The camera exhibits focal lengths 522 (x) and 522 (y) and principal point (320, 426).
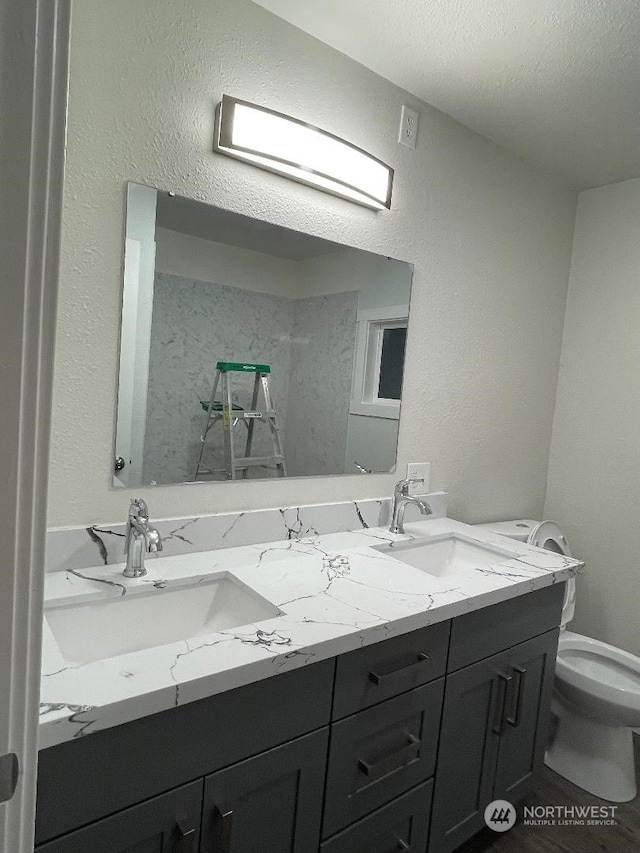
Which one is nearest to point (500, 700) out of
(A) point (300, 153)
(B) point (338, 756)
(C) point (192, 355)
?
(B) point (338, 756)

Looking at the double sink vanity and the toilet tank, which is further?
the toilet tank

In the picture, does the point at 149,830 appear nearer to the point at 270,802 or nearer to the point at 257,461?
the point at 270,802

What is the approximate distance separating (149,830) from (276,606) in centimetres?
42

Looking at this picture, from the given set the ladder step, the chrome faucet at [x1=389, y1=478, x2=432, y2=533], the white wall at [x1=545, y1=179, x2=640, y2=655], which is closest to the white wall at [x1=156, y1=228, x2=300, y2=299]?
the ladder step

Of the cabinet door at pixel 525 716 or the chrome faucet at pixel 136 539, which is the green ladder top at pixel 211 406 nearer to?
the chrome faucet at pixel 136 539

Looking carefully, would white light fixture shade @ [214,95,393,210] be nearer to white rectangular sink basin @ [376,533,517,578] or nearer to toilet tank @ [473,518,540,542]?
white rectangular sink basin @ [376,533,517,578]

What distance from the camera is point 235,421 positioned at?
57.9 inches

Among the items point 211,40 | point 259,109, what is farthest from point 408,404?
point 211,40

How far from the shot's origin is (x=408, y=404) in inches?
73.8

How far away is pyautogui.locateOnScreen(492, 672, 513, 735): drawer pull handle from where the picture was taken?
56.7 inches

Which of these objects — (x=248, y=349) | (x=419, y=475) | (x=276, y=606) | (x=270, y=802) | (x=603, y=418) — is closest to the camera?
(x=270, y=802)

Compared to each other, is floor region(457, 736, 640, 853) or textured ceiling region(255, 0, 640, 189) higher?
textured ceiling region(255, 0, 640, 189)

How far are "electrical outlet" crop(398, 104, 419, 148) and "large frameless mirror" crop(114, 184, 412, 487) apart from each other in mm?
399

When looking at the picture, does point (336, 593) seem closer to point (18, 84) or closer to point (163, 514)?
point (163, 514)
